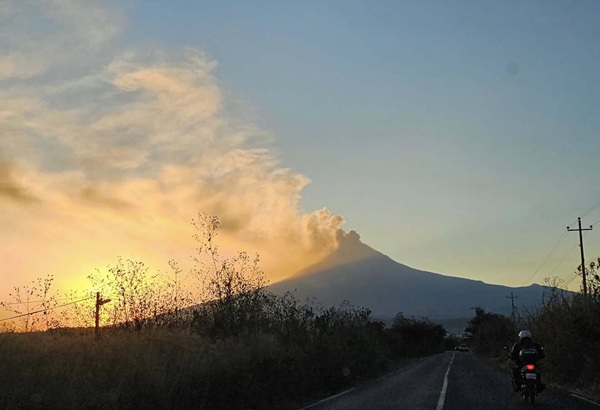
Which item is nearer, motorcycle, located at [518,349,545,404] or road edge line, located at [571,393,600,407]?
road edge line, located at [571,393,600,407]

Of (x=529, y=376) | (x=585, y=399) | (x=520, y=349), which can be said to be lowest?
(x=585, y=399)

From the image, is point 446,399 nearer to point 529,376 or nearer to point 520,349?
point 529,376

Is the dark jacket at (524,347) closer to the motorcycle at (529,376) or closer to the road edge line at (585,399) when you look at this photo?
the motorcycle at (529,376)

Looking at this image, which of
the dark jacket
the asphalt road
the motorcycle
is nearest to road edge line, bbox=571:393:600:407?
the asphalt road

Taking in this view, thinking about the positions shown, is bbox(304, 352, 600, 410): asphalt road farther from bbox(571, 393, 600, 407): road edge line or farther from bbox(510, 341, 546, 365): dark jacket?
bbox(510, 341, 546, 365): dark jacket

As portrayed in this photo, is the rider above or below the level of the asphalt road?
above

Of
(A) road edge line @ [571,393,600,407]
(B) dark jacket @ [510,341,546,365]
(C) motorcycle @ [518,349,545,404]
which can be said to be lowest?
(A) road edge line @ [571,393,600,407]

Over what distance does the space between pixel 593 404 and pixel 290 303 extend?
1464cm

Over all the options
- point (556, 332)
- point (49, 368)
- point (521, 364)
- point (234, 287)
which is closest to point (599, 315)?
point (556, 332)

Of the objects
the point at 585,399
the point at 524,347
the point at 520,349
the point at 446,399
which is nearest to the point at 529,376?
the point at 524,347

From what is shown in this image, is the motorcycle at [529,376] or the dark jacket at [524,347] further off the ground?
the dark jacket at [524,347]

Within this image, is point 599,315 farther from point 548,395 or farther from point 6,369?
point 6,369

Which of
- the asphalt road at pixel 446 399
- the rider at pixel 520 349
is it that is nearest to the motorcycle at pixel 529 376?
the rider at pixel 520 349

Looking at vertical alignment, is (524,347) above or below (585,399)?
above
